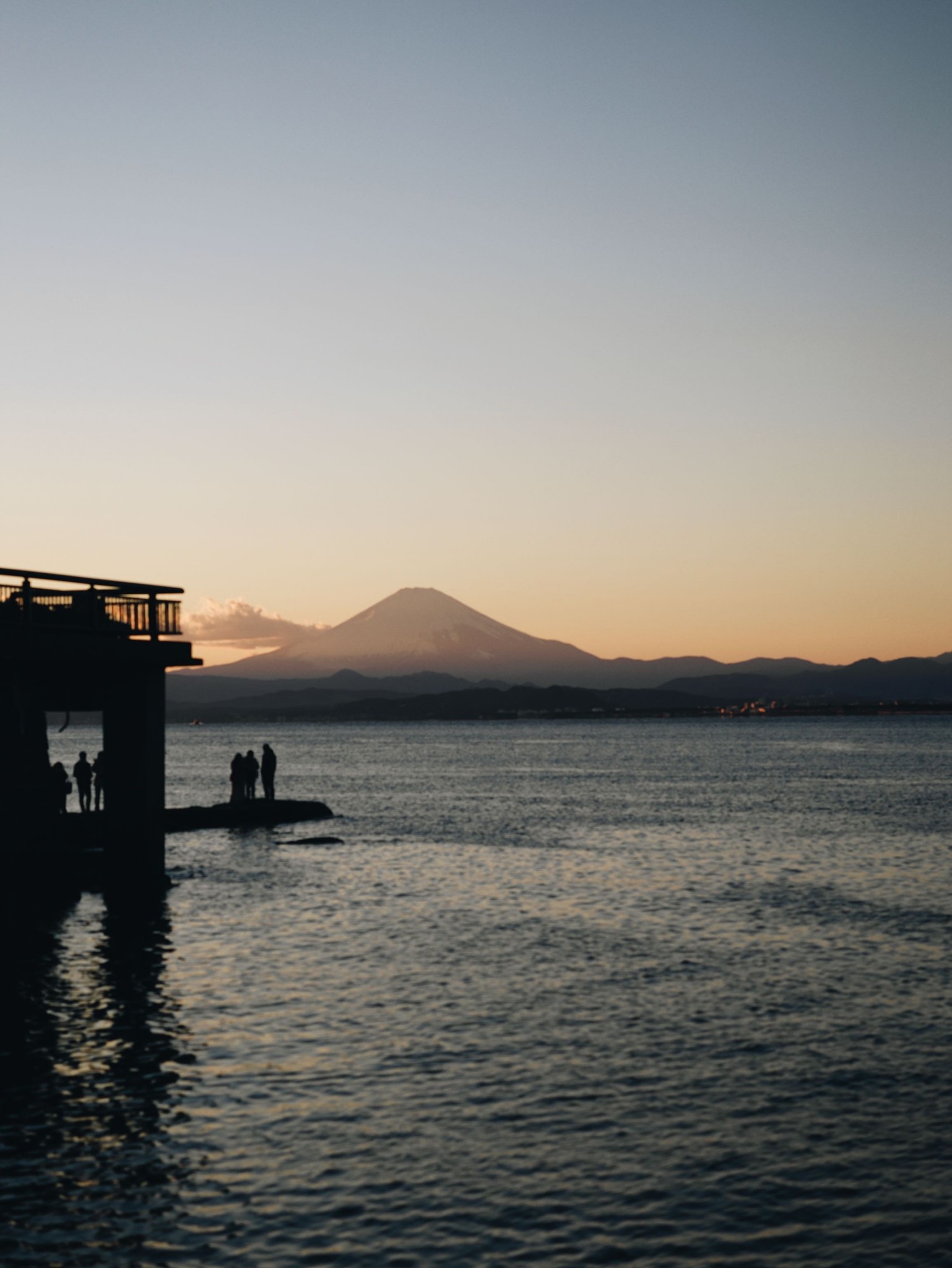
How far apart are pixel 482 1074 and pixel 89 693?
1911 cm

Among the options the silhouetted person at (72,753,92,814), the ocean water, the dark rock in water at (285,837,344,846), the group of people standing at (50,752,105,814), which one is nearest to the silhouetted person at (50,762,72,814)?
the group of people standing at (50,752,105,814)

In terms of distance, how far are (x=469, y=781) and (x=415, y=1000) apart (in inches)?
3109

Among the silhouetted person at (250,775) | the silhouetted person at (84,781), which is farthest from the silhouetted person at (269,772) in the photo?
the silhouetted person at (84,781)

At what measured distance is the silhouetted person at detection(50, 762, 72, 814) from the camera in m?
28.0

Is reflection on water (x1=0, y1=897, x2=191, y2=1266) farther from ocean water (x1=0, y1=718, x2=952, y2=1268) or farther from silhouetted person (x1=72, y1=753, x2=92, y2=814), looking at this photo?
silhouetted person (x1=72, y1=753, x2=92, y2=814)

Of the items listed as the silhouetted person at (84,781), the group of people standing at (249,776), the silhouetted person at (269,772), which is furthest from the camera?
the silhouetted person at (269,772)

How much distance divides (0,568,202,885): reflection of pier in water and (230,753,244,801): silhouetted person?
16319mm

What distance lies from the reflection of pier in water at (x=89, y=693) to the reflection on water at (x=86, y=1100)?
3584 millimetres

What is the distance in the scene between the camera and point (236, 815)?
4634 cm

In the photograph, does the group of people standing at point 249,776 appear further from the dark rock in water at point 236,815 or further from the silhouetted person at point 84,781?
the silhouetted person at point 84,781

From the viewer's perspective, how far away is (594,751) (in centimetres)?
18138

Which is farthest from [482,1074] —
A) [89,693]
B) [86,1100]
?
[89,693]

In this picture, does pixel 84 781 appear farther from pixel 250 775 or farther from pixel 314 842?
pixel 314 842

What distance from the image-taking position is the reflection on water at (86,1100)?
1142 cm
